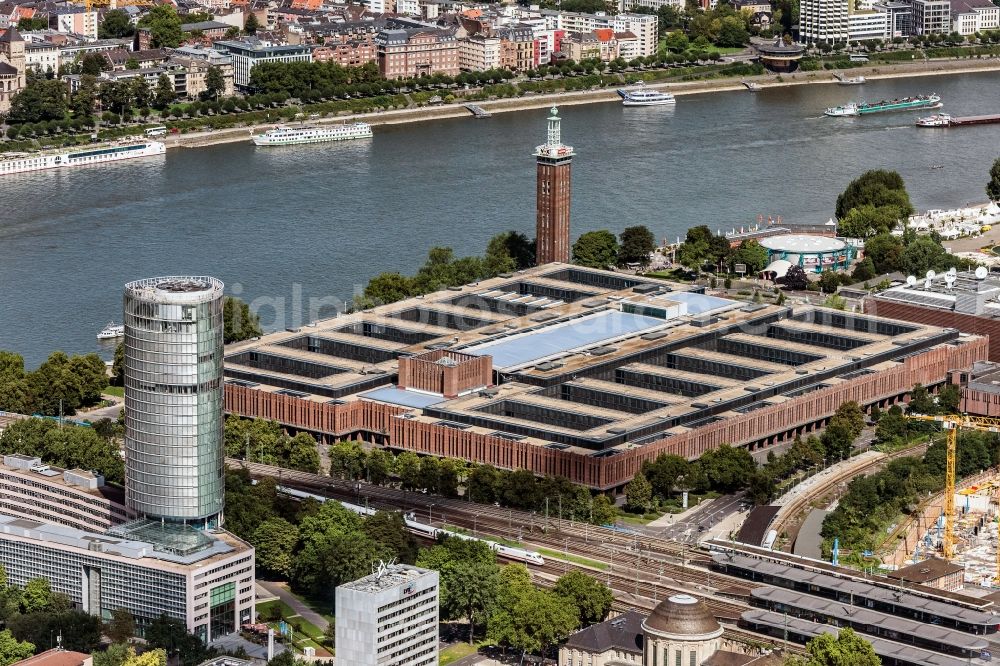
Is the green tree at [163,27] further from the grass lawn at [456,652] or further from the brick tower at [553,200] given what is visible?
the grass lawn at [456,652]

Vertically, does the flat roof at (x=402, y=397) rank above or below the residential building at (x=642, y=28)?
below

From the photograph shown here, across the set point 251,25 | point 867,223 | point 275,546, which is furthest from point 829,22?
point 275,546

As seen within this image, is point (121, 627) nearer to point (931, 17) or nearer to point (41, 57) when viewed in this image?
point (41, 57)

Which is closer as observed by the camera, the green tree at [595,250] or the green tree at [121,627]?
the green tree at [121,627]

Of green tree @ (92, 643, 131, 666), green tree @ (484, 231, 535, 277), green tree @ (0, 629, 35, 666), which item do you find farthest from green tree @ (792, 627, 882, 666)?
green tree @ (484, 231, 535, 277)

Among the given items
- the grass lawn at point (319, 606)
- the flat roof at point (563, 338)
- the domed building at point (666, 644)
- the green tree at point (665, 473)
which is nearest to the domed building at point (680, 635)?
the domed building at point (666, 644)

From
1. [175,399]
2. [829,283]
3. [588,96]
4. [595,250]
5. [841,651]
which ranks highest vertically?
[588,96]

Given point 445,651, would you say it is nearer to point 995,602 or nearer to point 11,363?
point 995,602
